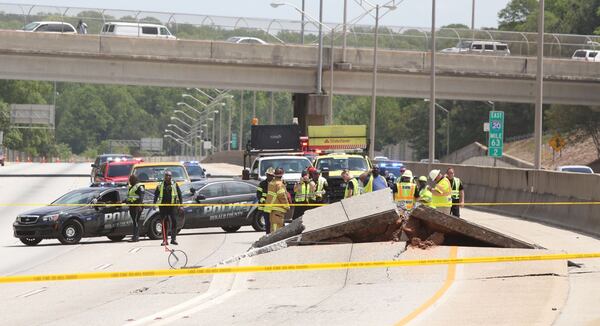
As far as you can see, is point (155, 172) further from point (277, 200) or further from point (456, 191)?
point (277, 200)

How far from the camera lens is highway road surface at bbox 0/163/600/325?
49.2 ft

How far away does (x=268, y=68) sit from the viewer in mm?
72125

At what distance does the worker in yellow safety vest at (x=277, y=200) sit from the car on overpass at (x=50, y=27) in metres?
44.0

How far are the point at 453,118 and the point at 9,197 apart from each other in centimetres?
9745

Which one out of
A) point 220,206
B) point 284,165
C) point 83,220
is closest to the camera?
point 83,220

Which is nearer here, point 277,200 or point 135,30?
point 277,200

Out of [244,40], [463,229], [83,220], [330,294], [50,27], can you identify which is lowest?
[83,220]

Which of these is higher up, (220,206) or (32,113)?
(32,113)

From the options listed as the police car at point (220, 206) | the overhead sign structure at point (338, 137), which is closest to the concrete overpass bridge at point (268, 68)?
the overhead sign structure at point (338, 137)

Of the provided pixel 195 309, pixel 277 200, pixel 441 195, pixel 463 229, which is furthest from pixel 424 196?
pixel 195 309

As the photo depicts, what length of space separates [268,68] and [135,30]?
7979mm

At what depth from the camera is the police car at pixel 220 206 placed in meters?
32.1

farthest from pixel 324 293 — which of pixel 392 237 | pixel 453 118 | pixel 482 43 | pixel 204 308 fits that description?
pixel 453 118

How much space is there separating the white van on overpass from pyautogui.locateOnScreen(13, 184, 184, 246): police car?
3872 centimetres
